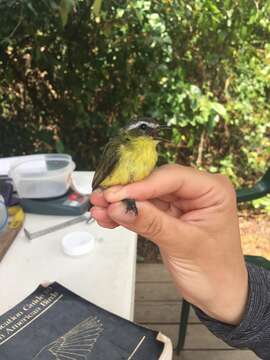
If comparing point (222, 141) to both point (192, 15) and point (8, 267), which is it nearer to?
point (192, 15)

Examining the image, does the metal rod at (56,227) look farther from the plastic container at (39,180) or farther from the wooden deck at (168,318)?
the wooden deck at (168,318)

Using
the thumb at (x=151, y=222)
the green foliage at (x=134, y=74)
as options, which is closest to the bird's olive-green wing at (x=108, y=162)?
the thumb at (x=151, y=222)

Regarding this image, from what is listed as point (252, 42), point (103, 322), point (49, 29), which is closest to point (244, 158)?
point (252, 42)

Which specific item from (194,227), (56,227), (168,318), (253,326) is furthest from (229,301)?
(168,318)

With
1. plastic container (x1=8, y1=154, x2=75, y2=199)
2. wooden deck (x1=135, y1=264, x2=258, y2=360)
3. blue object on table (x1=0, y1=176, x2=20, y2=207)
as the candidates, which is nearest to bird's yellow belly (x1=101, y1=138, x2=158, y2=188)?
plastic container (x1=8, y1=154, x2=75, y2=199)

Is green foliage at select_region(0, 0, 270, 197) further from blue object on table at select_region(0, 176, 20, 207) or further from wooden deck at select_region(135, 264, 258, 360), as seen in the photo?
blue object on table at select_region(0, 176, 20, 207)
